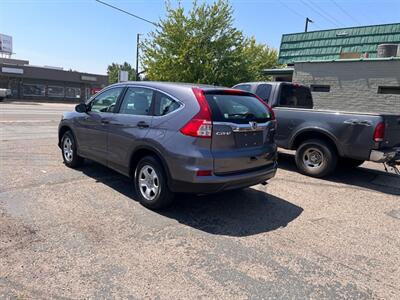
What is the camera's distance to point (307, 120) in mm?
6754

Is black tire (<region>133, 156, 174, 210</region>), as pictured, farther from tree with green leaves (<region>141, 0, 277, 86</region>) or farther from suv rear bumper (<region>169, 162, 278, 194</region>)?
tree with green leaves (<region>141, 0, 277, 86</region>)

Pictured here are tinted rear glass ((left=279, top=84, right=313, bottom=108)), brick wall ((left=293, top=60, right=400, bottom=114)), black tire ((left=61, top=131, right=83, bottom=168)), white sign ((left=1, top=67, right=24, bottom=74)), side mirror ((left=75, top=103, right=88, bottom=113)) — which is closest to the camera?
side mirror ((left=75, top=103, right=88, bottom=113))

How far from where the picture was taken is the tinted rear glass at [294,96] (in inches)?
310

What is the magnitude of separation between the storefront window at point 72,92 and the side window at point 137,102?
47.7 metres

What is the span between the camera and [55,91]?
47188mm

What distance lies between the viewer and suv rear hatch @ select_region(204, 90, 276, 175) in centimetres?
406

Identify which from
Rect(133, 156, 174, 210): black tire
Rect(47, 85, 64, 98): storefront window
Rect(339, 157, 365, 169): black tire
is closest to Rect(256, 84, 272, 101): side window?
Rect(339, 157, 365, 169): black tire

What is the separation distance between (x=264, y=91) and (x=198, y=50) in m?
13.0

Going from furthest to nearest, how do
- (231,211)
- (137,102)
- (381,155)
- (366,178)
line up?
(366,178) → (381,155) → (137,102) → (231,211)

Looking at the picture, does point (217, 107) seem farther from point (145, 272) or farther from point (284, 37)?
point (284, 37)

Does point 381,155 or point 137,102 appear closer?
point 137,102

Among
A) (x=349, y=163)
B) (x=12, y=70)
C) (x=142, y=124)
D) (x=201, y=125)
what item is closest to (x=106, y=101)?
(x=142, y=124)

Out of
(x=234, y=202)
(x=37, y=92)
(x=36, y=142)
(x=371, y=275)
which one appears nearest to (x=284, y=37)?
(x=36, y=142)

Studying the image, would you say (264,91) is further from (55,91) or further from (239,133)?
(55,91)
